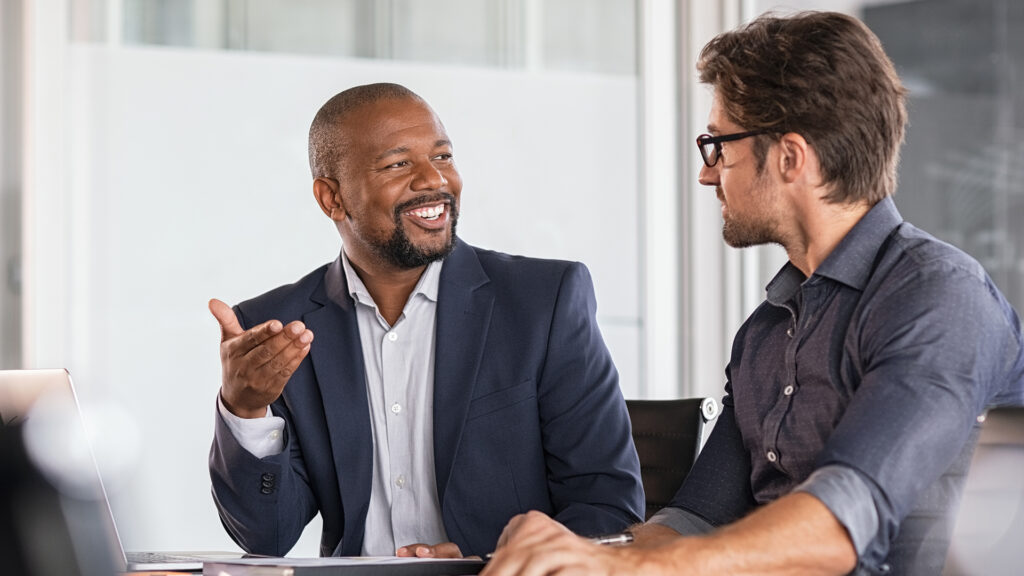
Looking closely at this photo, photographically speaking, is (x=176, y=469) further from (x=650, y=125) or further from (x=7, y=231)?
(x=650, y=125)

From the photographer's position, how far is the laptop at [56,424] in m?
1.21

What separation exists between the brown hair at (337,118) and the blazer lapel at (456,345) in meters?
0.33

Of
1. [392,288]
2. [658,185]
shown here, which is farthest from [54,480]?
[658,185]

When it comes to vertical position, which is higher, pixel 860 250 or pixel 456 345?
pixel 860 250

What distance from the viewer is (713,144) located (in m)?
1.68

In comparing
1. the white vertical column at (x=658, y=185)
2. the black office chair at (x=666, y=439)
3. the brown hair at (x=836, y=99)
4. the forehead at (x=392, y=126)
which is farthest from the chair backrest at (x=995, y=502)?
the white vertical column at (x=658, y=185)

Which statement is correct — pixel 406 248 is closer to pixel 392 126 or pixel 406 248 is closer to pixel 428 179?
pixel 428 179

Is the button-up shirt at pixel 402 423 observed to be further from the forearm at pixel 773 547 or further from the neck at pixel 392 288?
the forearm at pixel 773 547

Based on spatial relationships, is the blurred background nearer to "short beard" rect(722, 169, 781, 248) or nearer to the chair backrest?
"short beard" rect(722, 169, 781, 248)

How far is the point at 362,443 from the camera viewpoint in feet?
6.81

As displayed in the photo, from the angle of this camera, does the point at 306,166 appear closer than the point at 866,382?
No

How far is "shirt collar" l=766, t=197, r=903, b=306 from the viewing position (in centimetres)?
152

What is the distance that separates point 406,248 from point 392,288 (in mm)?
86

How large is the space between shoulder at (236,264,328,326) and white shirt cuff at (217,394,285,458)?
259 mm
